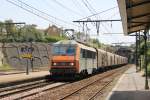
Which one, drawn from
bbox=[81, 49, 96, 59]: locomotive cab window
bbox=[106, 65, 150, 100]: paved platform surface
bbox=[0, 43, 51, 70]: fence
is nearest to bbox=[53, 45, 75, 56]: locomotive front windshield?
bbox=[81, 49, 96, 59]: locomotive cab window

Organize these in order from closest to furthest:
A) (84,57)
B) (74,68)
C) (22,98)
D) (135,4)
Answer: (135,4)
(22,98)
(74,68)
(84,57)

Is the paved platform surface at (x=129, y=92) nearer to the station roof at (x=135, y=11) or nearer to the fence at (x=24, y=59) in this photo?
the station roof at (x=135, y=11)

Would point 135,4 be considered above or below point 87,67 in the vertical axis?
above

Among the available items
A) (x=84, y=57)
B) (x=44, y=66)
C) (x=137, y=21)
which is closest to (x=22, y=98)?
(x=137, y=21)

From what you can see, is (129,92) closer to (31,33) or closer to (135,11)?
(135,11)

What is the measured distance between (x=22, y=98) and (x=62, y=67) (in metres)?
12.0

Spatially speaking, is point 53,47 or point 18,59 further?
point 18,59

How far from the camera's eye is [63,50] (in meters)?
31.2

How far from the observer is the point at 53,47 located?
31547 millimetres

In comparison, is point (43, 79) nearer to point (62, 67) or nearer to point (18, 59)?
point (62, 67)

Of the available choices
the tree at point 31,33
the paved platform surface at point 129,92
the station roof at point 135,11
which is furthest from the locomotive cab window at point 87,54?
the tree at point 31,33

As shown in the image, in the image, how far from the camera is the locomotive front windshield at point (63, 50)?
30947mm

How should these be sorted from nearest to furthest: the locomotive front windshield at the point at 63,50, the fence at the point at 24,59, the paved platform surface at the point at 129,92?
→ the paved platform surface at the point at 129,92 → the locomotive front windshield at the point at 63,50 → the fence at the point at 24,59

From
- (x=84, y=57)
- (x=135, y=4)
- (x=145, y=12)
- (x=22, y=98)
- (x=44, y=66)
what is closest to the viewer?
(x=135, y=4)
